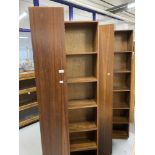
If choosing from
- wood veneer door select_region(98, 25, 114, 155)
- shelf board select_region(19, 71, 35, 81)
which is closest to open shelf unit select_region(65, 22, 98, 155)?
wood veneer door select_region(98, 25, 114, 155)

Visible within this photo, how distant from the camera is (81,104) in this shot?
2.32m

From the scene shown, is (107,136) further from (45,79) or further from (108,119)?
(45,79)

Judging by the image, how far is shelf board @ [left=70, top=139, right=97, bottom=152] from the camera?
2326 mm

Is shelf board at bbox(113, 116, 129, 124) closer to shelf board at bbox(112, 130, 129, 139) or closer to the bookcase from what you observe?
the bookcase

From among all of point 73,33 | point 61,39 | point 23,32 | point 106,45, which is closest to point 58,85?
point 61,39

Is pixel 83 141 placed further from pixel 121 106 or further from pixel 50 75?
pixel 50 75

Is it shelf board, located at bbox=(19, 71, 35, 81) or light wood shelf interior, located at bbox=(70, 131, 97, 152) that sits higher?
shelf board, located at bbox=(19, 71, 35, 81)

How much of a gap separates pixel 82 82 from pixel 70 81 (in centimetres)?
16

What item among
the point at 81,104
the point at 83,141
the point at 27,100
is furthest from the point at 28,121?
the point at 81,104

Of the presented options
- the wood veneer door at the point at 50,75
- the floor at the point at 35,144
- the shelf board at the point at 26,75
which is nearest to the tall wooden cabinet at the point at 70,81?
the wood veneer door at the point at 50,75

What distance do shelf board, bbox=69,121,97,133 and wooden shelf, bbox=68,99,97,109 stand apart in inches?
12.5

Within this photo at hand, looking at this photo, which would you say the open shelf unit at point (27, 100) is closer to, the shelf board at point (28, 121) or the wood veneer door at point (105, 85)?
the shelf board at point (28, 121)

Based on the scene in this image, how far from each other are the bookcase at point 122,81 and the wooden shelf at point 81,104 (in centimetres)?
81
